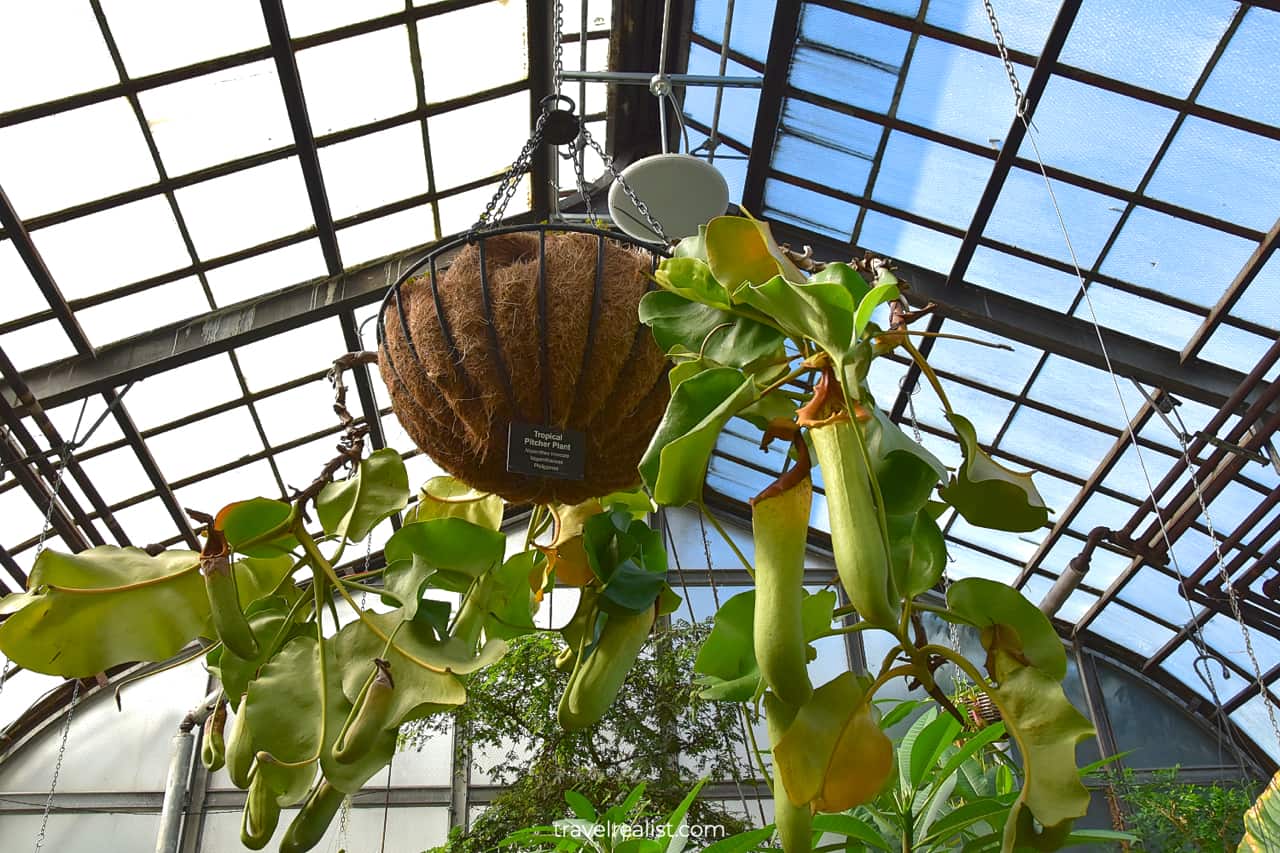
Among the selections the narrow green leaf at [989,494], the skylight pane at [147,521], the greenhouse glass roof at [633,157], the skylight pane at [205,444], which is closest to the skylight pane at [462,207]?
the greenhouse glass roof at [633,157]

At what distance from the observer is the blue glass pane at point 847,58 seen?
446cm

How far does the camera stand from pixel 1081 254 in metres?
4.86

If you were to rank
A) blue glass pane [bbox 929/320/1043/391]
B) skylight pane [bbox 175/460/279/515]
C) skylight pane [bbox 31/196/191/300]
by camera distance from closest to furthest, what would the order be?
skylight pane [bbox 31/196/191/300] < blue glass pane [bbox 929/320/1043/391] < skylight pane [bbox 175/460/279/515]

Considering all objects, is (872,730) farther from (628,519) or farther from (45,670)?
(45,670)

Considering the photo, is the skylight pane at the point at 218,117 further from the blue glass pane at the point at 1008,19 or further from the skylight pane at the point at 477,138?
the blue glass pane at the point at 1008,19

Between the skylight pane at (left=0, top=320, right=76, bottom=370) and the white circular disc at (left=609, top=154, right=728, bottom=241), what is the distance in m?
3.19

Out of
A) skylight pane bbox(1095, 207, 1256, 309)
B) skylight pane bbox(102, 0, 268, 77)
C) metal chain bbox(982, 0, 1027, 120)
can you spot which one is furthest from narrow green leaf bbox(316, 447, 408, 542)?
skylight pane bbox(1095, 207, 1256, 309)

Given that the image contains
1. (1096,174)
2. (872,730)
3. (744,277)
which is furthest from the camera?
(1096,174)

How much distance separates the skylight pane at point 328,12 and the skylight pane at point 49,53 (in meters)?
0.73

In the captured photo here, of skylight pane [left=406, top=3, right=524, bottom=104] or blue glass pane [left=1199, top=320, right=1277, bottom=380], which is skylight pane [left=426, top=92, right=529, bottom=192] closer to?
skylight pane [left=406, top=3, right=524, bottom=104]

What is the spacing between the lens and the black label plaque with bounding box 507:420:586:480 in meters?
0.90

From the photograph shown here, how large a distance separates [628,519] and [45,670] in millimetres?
438

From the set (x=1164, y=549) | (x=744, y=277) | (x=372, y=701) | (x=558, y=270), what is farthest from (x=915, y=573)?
(x=1164, y=549)

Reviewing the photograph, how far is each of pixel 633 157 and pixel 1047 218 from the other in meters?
2.20
